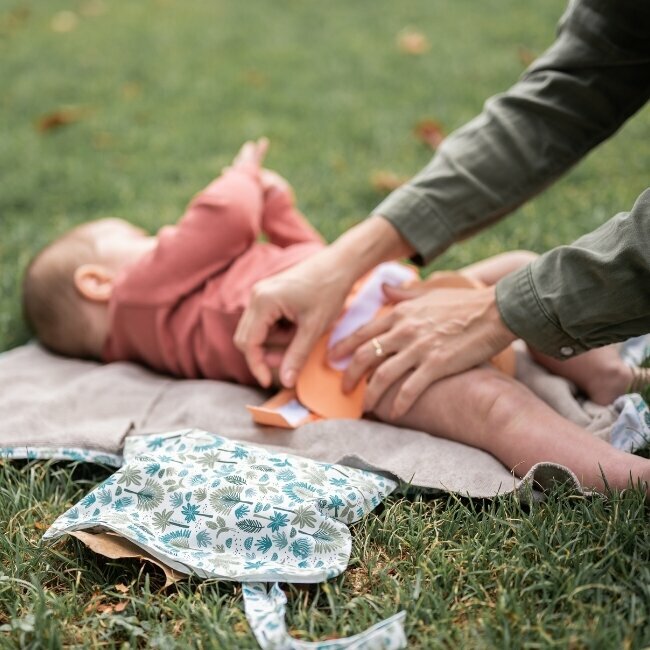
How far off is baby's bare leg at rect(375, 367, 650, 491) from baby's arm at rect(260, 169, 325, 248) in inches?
34.0

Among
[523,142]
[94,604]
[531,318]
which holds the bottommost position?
[94,604]

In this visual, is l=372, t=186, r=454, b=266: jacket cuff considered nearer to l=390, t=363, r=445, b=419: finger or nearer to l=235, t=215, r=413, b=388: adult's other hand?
l=235, t=215, r=413, b=388: adult's other hand

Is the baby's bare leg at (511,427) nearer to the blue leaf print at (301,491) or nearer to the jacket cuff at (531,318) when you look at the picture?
the jacket cuff at (531,318)

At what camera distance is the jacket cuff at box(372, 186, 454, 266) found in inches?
84.7

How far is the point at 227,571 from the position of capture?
4.96 feet

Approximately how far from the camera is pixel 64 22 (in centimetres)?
617

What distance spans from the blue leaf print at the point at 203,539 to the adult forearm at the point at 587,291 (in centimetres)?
77

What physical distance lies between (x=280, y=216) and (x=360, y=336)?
77 centimetres

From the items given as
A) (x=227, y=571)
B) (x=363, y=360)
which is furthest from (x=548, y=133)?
(x=227, y=571)

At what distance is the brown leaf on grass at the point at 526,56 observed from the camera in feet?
15.1

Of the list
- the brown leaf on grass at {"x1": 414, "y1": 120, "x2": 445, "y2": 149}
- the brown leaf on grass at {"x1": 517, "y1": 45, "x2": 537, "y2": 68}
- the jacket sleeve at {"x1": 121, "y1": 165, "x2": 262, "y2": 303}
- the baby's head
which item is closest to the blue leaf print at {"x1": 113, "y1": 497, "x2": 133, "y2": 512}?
the jacket sleeve at {"x1": 121, "y1": 165, "x2": 262, "y2": 303}

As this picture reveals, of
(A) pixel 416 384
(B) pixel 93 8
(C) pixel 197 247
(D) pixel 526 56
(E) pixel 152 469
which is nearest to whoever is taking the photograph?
(E) pixel 152 469

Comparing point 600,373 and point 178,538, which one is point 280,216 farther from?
point 178,538

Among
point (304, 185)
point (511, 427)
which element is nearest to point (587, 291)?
point (511, 427)
